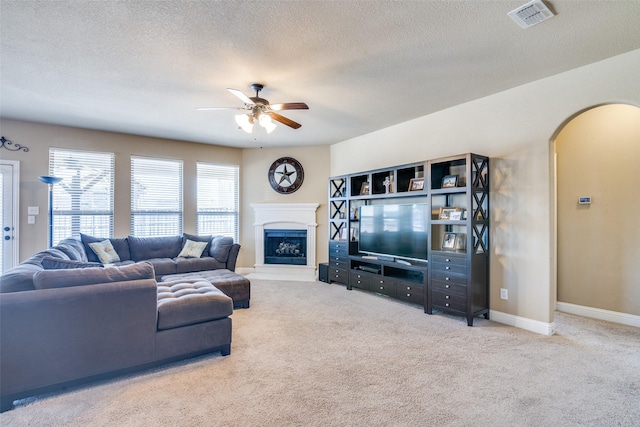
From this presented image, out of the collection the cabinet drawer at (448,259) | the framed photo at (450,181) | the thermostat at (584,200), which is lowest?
the cabinet drawer at (448,259)

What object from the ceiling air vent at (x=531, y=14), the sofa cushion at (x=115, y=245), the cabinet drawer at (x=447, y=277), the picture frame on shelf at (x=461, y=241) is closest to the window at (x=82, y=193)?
the sofa cushion at (x=115, y=245)

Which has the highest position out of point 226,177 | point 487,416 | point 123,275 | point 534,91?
point 534,91

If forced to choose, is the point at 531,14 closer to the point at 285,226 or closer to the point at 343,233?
the point at 343,233

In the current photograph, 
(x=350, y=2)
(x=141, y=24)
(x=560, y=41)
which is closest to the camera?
(x=350, y=2)

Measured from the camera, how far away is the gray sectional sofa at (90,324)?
2.03 meters

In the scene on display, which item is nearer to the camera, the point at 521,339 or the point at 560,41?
the point at 560,41

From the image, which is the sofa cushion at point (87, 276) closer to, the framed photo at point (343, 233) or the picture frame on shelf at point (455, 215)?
the picture frame on shelf at point (455, 215)

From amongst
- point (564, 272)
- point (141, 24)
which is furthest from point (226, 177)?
point (564, 272)

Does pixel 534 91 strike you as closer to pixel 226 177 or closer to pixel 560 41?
pixel 560 41

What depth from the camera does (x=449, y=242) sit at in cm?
397

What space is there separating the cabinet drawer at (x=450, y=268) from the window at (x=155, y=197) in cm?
476

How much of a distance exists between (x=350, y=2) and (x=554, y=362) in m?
3.20

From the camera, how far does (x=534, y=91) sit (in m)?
3.34

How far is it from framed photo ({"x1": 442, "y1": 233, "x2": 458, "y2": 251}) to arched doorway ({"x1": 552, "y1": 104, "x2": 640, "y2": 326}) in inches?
57.9
